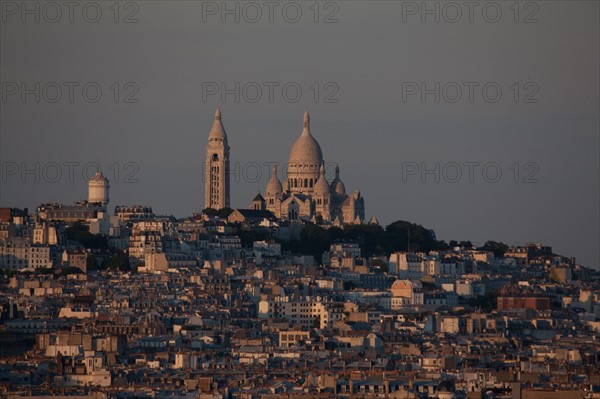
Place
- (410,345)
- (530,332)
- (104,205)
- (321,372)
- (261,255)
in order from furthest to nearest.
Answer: (104,205), (261,255), (530,332), (410,345), (321,372)

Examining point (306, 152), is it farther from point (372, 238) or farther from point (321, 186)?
point (372, 238)

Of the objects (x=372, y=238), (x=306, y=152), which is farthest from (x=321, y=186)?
(x=372, y=238)

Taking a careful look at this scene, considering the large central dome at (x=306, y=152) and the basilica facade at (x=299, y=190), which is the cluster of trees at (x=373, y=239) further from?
the large central dome at (x=306, y=152)

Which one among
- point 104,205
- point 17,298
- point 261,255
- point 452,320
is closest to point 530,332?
point 452,320

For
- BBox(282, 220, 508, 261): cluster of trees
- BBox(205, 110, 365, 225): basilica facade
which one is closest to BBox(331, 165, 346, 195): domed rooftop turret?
BBox(205, 110, 365, 225): basilica facade

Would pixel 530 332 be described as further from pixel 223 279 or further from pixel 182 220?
pixel 182 220

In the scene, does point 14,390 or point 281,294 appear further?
point 281,294

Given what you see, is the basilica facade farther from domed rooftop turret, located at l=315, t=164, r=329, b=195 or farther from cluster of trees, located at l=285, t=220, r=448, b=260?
cluster of trees, located at l=285, t=220, r=448, b=260

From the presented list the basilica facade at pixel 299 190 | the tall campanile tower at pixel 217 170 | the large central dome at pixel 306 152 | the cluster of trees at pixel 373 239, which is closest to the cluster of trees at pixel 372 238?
the cluster of trees at pixel 373 239
